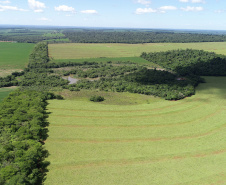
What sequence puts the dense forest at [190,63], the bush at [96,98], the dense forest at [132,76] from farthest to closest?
the dense forest at [190,63] < the dense forest at [132,76] < the bush at [96,98]

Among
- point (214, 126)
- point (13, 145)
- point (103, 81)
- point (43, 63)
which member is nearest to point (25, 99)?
point (13, 145)

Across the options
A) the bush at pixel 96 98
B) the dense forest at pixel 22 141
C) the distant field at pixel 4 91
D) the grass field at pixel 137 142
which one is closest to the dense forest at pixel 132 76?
the distant field at pixel 4 91

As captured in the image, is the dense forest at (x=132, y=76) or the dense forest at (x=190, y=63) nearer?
the dense forest at (x=132, y=76)

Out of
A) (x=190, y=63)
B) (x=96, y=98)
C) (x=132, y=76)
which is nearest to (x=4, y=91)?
(x=96, y=98)

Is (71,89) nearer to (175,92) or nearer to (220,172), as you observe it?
(175,92)

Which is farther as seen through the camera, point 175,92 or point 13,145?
point 175,92

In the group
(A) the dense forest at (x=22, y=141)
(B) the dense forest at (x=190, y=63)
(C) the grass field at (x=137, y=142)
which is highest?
(B) the dense forest at (x=190, y=63)

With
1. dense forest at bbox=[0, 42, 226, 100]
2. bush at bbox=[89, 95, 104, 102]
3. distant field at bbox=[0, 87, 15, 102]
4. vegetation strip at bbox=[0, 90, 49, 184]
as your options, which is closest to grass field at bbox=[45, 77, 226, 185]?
bush at bbox=[89, 95, 104, 102]

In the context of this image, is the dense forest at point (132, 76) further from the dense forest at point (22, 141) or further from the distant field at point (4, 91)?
the dense forest at point (22, 141)

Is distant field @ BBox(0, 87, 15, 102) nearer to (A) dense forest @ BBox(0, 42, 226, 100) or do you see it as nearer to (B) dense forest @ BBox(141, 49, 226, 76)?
(A) dense forest @ BBox(0, 42, 226, 100)
